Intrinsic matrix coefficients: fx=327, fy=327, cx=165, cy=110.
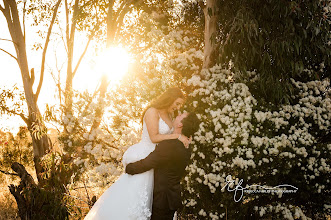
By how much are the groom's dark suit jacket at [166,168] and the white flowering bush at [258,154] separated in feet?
4.55

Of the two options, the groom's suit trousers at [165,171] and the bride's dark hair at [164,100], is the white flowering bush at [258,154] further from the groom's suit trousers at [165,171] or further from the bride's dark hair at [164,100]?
the groom's suit trousers at [165,171]

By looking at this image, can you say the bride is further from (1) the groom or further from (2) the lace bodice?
(1) the groom

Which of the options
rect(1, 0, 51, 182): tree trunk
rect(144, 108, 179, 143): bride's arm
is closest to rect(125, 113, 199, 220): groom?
rect(144, 108, 179, 143): bride's arm

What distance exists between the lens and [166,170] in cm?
372

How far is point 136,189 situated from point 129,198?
0.41ft

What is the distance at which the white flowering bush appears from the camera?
4949mm

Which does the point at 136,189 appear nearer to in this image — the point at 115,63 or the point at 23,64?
the point at 115,63

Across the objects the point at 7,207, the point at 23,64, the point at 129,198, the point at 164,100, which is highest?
the point at 23,64

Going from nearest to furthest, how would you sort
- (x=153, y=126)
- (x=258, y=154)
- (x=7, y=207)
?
(x=153, y=126)
(x=258, y=154)
(x=7, y=207)

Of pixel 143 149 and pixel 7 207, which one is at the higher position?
pixel 143 149

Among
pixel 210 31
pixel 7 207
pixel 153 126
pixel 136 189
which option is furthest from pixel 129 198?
pixel 7 207

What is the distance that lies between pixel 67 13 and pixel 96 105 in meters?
5.84

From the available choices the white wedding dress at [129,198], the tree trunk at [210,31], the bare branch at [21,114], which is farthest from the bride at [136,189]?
the bare branch at [21,114]

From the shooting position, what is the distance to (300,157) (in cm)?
517
